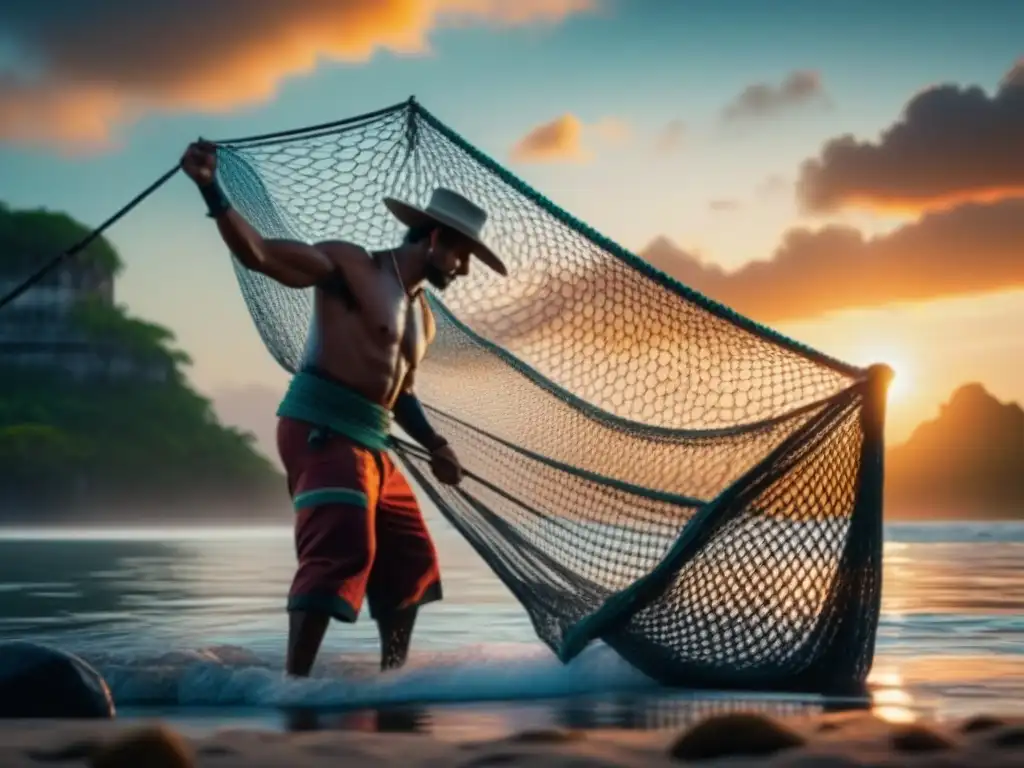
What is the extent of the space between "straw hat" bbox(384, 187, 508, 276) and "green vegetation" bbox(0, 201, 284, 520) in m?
93.1

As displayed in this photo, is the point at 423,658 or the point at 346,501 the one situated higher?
the point at 346,501

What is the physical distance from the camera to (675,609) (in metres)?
6.15

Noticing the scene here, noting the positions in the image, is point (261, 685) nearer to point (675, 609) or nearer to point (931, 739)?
point (675, 609)

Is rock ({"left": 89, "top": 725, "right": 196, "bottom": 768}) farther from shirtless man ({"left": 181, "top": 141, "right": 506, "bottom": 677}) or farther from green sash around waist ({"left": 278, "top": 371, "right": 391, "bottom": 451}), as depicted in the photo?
green sash around waist ({"left": 278, "top": 371, "right": 391, "bottom": 451})

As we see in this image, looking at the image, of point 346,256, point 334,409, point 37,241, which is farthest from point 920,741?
point 37,241

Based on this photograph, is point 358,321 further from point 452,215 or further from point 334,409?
point 452,215

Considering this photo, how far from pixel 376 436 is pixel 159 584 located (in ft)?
30.7

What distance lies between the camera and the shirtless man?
19.3ft

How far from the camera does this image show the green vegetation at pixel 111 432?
98625 mm

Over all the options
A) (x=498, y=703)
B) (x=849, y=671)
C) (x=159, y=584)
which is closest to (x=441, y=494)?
(x=498, y=703)

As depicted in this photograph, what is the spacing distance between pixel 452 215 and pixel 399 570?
1.44 m

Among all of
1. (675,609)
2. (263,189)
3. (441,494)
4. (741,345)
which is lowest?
(675,609)

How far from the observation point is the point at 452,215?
6.07m

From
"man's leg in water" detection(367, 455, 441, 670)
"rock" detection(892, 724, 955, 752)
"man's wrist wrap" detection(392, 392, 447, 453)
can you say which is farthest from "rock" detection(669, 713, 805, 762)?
"man's wrist wrap" detection(392, 392, 447, 453)
